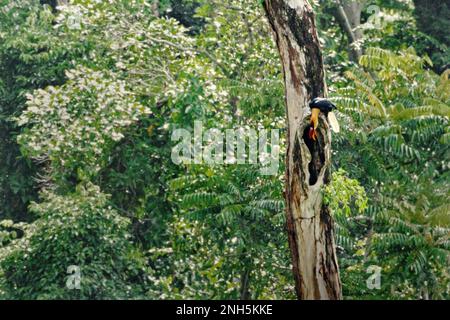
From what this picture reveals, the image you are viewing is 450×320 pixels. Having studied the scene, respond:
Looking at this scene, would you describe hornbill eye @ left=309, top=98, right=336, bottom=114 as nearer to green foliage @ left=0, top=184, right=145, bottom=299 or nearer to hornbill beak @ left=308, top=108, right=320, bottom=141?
hornbill beak @ left=308, top=108, right=320, bottom=141

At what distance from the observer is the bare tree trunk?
888 centimetres

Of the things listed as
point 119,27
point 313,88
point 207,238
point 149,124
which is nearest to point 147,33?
point 119,27

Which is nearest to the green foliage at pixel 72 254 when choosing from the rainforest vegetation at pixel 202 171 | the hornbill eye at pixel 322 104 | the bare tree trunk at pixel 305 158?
the rainforest vegetation at pixel 202 171

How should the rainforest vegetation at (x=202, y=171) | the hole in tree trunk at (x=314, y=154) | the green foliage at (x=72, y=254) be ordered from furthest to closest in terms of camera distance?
the green foliage at (x=72, y=254)
the rainforest vegetation at (x=202, y=171)
the hole in tree trunk at (x=314, y=154)

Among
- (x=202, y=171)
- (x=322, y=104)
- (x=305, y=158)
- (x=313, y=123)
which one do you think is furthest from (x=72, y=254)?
(x=322, y=104)

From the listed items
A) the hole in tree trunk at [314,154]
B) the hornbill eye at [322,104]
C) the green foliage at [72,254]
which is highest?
the hornbill eye at [322,104]

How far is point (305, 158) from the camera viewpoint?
8867 millimetres

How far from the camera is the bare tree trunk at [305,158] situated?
350 inches

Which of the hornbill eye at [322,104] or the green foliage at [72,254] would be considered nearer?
the hornbill eye at [322,104]

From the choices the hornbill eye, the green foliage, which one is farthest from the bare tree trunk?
the green foliage

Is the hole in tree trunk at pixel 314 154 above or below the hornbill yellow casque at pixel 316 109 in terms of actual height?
below

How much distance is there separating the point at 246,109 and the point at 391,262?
263 centimetres

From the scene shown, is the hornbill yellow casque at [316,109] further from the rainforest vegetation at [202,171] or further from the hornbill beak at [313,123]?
the rainforest vegetation at [202,171]

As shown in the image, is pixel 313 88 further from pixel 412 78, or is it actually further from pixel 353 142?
pixel 412 78
